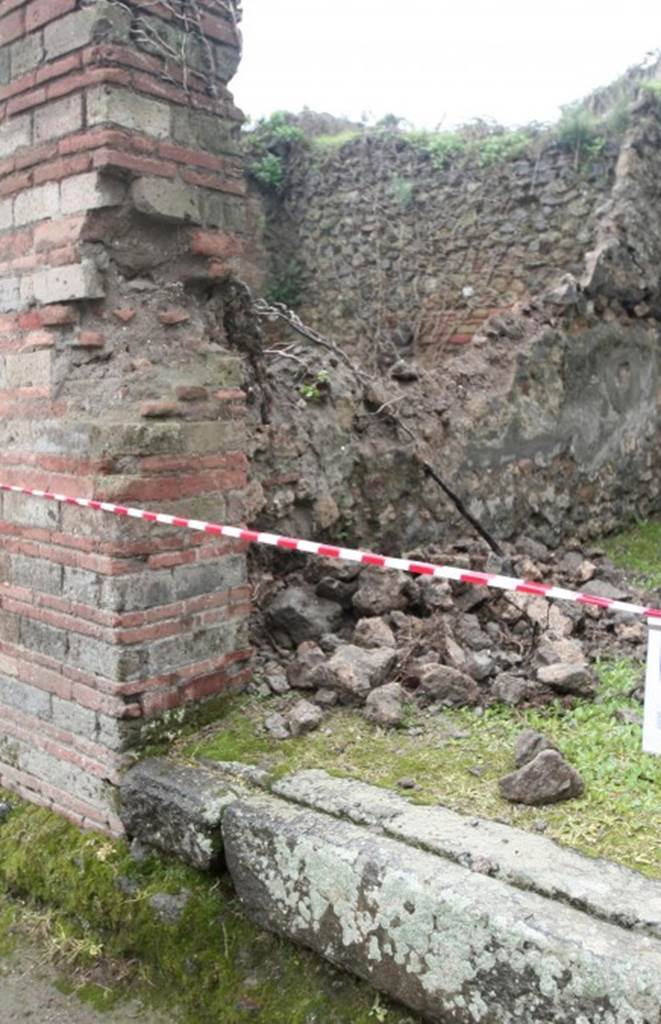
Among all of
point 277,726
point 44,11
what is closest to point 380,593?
point 277,726

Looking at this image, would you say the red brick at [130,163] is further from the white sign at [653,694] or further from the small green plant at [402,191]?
the small green plant at [402,191]

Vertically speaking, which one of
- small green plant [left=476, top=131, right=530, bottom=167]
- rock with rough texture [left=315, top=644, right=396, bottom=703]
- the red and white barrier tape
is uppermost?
small green plant [left=476, top=131, right=530, bottom=167]

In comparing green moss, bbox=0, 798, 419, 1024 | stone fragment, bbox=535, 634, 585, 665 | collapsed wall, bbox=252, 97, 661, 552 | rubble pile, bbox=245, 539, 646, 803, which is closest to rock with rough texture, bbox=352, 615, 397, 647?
rubble pile, bbox=245, 539, 646, 803

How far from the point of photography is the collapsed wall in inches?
200

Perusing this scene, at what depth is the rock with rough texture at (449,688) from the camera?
347cm

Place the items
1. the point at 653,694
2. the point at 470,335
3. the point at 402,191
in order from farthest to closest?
the point at 402,191 < the point at 470,335 < the point at 653,694

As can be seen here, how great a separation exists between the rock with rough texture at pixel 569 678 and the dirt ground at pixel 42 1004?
70.7 inches

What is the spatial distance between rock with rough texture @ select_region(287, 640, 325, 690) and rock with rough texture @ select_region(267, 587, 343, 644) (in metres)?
0.18

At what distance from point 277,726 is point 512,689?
3.03ft

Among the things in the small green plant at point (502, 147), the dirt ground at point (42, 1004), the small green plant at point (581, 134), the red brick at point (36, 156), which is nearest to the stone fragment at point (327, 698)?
the dirt ground at point (42, 1004)

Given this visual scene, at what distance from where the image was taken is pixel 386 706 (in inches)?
132

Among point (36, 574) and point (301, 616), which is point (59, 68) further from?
point (301, 616)

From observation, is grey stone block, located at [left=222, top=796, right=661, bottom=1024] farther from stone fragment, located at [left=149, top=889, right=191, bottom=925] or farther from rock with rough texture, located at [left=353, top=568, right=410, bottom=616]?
rock with rough texture, located at [left=353, top=568, right=410, bottom=616]

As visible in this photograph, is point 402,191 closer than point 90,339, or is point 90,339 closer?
point 90,339
